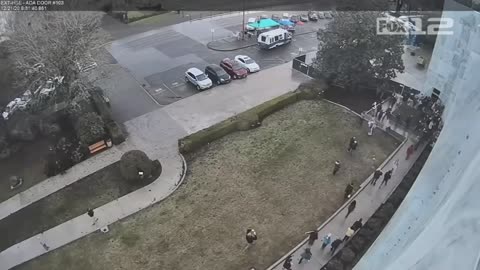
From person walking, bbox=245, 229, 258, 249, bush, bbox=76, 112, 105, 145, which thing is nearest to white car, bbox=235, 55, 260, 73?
bush, bbox=76, 112, 105, 145

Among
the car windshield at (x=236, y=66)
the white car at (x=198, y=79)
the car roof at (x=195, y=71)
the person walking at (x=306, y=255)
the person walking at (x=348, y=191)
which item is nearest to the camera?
the person walking at (x=306, y=255)

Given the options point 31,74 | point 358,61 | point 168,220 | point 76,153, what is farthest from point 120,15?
point 168,220

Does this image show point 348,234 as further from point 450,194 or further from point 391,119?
point 391,119

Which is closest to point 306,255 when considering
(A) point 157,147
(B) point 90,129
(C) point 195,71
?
(A) point 157,147

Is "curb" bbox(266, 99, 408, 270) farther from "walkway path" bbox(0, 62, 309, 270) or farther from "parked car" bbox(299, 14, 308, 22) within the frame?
"parked car" bbox(299, 14, 308, 22)

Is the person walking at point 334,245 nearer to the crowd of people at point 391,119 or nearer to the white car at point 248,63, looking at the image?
the crowd of people at point 391,119

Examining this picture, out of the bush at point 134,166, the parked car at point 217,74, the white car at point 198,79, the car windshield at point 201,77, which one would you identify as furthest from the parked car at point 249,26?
the bush at point 134,166
